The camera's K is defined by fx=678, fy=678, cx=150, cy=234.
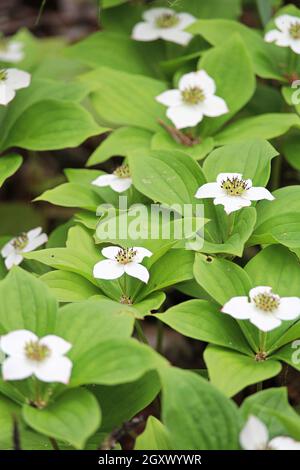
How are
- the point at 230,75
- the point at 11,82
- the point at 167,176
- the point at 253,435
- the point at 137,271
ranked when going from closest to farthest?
the point at 253,435 < the point at 137,271 < the point at 167,176 < the point at 11,82 < the point at 230,75

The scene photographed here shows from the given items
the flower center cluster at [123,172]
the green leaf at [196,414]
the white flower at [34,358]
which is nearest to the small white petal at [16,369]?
the white flower at [34,358]

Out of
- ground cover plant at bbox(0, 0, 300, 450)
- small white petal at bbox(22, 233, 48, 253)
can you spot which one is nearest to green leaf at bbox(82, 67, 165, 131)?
ground cover plant at bbox(0, 0, 300, 450)

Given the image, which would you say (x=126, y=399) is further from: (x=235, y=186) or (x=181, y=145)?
(x=181, y=145)

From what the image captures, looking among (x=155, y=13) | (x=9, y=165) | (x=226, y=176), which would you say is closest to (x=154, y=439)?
(x=226, y=176)

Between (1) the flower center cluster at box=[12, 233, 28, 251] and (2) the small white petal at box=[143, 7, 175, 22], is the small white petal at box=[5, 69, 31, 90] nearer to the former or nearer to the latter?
(1) the flower center cluster at box=[12, 233, 28, 251]

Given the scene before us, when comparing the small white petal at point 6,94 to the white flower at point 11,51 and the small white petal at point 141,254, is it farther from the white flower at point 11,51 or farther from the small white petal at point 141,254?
the small white petal at point 141,254
